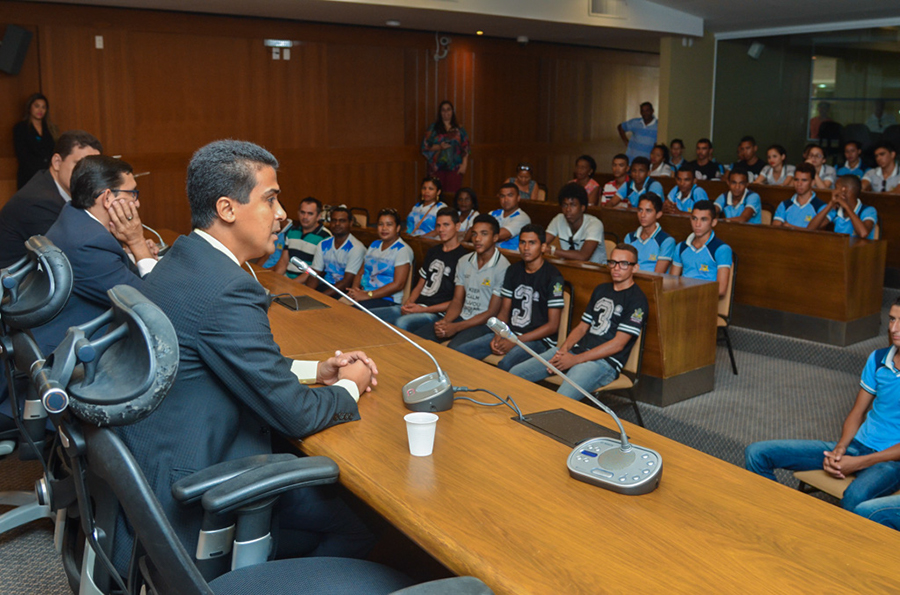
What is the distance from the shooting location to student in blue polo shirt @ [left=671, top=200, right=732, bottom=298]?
190 inches

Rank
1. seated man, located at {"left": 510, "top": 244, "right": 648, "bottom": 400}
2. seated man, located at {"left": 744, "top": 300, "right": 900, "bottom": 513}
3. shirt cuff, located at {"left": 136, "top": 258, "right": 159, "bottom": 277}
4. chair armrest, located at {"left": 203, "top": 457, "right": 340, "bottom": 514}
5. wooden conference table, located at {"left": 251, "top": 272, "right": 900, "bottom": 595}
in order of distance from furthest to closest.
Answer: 1. seated man, located at {"left": 510, "top": 244, "right": 648, "bottom": 400}
2. shirt cuff, located at {"left": 136, "top": 258, "right": 159, "bottom": 277}
3. seated man, located at {"left": 744, "top": 300, "right": 900, "bottom": 513}
4. chair armrest, located at {"left": 203, "top": 457, "right": 340, "bottom": 514}
5. wooden conference table, located at {"left": 251, "top": 272, "right": 900, "bottom": 595}

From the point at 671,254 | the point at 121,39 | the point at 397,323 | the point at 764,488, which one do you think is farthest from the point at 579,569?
the point at 121,39

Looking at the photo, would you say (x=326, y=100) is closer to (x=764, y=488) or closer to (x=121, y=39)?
(x=121, y=39)

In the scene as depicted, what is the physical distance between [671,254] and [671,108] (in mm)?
6130

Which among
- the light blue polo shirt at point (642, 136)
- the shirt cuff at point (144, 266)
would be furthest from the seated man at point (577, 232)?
the light blue polo shirt at point (642, 136)

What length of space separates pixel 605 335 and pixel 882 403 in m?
1.41

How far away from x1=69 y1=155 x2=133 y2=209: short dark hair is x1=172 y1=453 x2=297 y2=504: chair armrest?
1519 millimetres

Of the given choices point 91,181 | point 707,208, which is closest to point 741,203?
point 707,208

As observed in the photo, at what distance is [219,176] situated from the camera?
6.35 feet

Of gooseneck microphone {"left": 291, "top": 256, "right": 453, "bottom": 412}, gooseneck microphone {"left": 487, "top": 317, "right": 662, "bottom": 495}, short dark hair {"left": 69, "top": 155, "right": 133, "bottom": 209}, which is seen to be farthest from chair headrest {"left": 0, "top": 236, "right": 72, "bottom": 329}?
gooseneck microphone {"left": 487, "top": 317, "right": 662, "bottom": 495}

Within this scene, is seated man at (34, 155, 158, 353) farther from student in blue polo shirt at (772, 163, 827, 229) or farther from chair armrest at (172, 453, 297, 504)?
student in blue polo shirt at (772, 163, 827, 229)

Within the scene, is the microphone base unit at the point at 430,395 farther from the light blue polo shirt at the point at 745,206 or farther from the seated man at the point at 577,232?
the light blue polo shirt at the point at 745,206

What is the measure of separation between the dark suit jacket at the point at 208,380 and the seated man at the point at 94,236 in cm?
79

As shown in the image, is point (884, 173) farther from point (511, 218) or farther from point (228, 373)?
point (228, 373)
